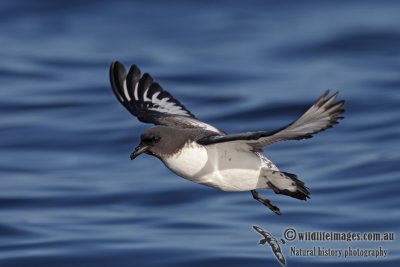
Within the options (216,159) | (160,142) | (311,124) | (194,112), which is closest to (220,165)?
(216,159)

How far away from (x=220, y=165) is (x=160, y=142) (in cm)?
62

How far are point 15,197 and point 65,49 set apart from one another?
14.4 m

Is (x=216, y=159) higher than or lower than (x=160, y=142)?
lower

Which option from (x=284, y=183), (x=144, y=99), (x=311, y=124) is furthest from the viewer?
(x=144, y=99)

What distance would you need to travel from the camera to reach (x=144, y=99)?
46.8ft

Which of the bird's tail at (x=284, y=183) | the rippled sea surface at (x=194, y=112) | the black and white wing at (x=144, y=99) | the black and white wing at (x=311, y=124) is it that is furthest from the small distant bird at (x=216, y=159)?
the rippled sea surface at (x=194, y=112)

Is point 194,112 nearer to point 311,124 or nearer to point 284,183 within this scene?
point 284,183

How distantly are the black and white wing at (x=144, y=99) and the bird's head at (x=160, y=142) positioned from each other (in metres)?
1.63

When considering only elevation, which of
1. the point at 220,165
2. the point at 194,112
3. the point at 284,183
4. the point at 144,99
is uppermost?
the point at 194,112

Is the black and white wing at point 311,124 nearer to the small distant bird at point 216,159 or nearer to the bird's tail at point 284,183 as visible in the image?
the small distant bird at point 216,159

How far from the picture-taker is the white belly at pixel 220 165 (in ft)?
38.8

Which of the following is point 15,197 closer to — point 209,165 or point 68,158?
point 68,158

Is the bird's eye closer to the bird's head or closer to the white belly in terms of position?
the bird's head

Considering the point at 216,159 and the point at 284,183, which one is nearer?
the point at 216,159
